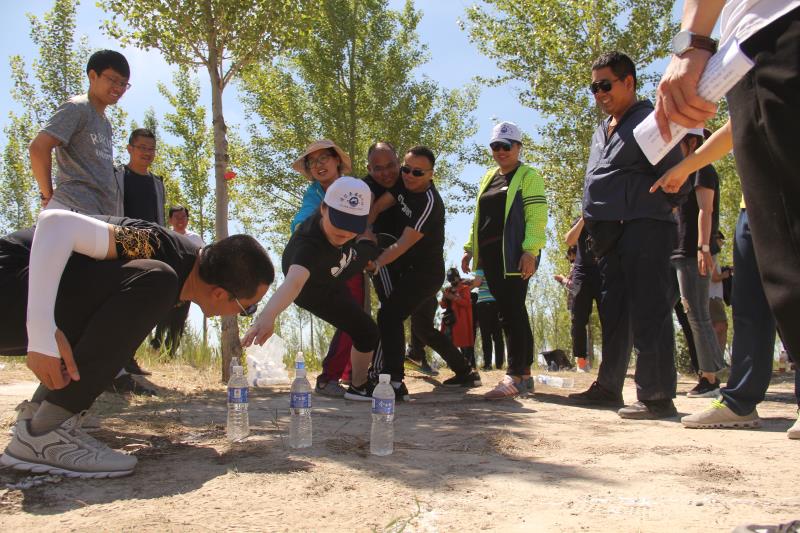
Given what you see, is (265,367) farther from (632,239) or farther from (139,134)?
(632,239)

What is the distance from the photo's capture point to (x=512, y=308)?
5.21 m

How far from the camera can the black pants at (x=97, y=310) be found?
258 cm

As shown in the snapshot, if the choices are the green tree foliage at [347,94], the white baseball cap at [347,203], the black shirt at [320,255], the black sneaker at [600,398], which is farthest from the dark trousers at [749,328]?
the green tree foliage at [347,94]

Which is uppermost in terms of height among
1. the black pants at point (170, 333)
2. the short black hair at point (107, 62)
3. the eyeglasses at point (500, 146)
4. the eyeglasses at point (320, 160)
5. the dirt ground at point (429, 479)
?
the short black hair at point (107, 62)

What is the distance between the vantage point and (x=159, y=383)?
5742 millimetres

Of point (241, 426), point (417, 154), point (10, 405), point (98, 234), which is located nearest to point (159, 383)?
point (10, 405)

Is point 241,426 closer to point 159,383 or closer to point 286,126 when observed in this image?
point 159,383

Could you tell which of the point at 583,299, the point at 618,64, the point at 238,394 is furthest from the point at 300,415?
the point at 583,299

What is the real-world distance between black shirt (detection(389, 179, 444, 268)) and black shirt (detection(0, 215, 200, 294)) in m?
2.39

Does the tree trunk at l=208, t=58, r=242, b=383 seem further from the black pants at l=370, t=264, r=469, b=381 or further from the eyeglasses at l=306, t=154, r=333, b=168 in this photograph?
the black pants at l=370, t=264, r=469, b=381

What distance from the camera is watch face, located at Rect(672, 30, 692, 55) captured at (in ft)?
5.69

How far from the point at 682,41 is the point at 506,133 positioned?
3.57 meters

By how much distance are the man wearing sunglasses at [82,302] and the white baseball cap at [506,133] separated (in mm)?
2940

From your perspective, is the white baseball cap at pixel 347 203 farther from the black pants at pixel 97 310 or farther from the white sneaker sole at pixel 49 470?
the white sneaker sole at pixel 49 470
